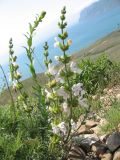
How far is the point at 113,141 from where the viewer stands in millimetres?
6852

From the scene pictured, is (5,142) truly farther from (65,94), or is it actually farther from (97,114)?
(97,114)

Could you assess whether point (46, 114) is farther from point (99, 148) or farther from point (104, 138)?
point (104, 138)

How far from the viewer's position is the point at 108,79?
12680 mm

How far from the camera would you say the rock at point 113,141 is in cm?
682

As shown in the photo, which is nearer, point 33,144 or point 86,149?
point 33,144

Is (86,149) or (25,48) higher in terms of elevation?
(25,48)

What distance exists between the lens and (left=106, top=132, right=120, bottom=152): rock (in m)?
6.82

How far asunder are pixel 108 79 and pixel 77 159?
6199 millimetres

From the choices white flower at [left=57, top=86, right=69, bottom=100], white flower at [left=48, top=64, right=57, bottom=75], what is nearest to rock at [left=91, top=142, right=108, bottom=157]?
white flower at [left=57, top=86, right=69, bottom=100]

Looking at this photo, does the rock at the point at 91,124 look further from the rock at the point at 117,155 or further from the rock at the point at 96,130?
the rock at the point at 117,155

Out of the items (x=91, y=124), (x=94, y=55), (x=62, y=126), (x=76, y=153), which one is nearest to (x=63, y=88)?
(x=62, y=126)

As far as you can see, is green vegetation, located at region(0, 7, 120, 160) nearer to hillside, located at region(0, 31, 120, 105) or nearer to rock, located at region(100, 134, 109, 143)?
hillside, located at region(0, 31, 120, 105)

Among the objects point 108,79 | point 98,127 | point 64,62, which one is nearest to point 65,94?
point 64,62

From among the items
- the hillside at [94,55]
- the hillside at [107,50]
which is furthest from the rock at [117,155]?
the hillside at [107,50]
